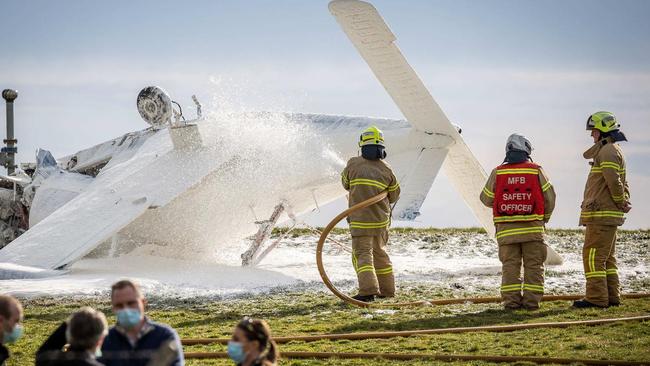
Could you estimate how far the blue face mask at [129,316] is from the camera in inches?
240

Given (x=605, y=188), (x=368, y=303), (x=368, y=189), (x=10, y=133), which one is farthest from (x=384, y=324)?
(x=10, y=133)

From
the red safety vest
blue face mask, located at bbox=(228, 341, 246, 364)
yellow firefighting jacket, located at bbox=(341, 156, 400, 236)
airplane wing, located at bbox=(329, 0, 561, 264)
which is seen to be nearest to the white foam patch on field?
airplane wing, located at bbox=(329, 0, 561, 264)

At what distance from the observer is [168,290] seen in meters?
14.1

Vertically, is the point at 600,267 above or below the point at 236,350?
above

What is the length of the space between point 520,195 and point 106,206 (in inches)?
270

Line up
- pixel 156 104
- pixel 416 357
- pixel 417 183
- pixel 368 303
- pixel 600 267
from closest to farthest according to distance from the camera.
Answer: pixel 416 357 → pixel 600 267 → pixel 368 303 → pixel 417 183 → pixel 156 104

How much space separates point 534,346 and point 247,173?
7.66m

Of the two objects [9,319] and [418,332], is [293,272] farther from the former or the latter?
[9,319]

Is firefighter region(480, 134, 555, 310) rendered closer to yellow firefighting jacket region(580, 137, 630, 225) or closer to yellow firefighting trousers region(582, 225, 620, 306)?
yellow firefighting jacket region(580, 137, 630, 225)

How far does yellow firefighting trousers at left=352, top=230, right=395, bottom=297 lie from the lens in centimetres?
1331

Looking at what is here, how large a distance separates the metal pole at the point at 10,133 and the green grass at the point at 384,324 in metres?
10.3

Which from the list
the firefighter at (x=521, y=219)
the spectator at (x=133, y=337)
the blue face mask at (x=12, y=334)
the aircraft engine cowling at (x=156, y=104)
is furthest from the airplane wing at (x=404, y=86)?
the blue face mask at (x=12, y=334)

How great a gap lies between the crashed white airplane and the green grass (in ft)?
7.22

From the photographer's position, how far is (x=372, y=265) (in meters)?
13.4
